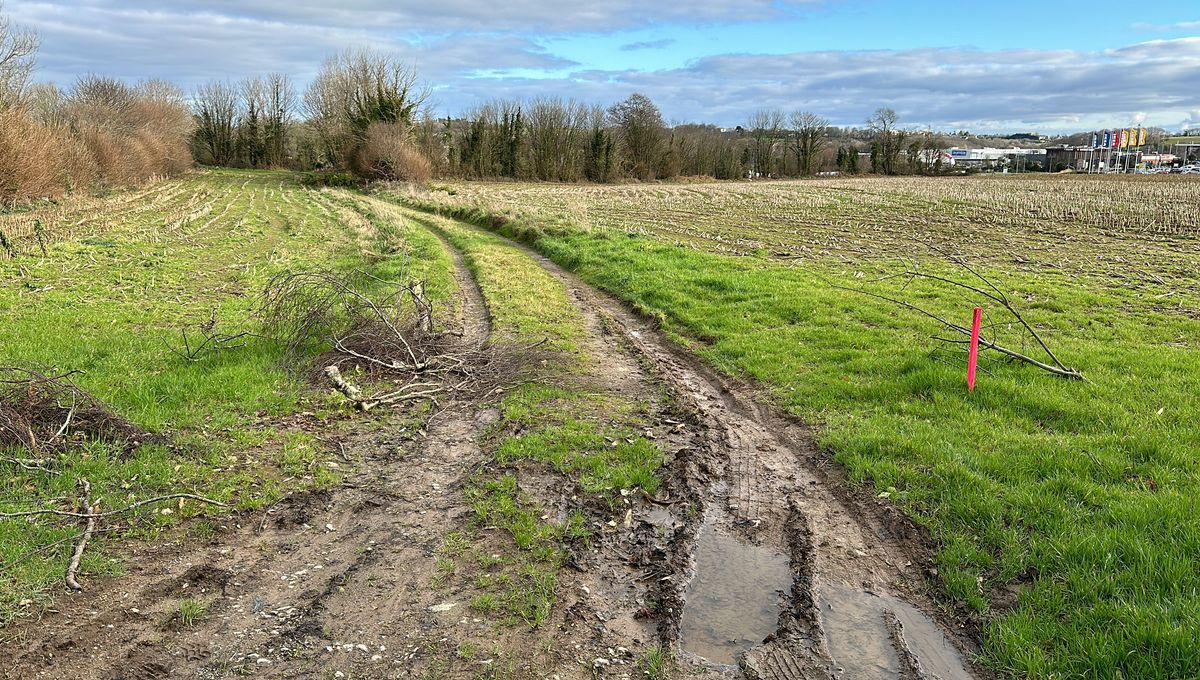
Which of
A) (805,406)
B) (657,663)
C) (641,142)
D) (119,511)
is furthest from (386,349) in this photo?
(641,142)

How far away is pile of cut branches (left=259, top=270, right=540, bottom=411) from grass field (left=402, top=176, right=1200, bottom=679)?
3.04 metres

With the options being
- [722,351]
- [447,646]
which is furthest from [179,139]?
[447,646]

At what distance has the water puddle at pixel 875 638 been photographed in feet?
13.0

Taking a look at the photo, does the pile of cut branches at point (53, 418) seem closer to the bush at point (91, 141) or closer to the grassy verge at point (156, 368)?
the grassy verge at point (156, 368)

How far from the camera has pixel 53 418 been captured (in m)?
6.41

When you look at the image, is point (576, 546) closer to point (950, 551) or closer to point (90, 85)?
point (950, 551)

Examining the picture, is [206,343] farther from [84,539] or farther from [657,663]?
[657,663]

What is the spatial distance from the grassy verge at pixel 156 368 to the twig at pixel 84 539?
68mm

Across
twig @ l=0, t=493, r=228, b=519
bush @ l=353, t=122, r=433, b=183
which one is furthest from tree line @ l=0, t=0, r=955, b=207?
twig @ l=0, t=493, r=228, b=519

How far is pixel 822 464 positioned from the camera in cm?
647

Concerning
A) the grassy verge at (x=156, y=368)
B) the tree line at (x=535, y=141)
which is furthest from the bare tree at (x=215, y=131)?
the grassy verge at (x=156, y=368)

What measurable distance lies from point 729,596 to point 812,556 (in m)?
0.80

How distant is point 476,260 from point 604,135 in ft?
201

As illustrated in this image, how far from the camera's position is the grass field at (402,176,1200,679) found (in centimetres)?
418
